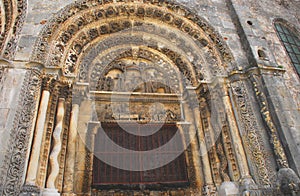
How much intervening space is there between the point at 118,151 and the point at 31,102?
81.5 inches

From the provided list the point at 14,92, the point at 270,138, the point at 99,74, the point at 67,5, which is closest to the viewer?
Answer: the point at 14,92

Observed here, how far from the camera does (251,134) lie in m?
4.46

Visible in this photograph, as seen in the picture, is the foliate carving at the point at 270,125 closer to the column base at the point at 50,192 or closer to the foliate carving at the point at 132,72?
the foliate carving at the point at 132,72

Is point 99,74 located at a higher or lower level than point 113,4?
lower

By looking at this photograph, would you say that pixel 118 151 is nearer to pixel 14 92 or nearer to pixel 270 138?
pixel 14 92

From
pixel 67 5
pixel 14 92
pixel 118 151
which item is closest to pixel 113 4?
pixel 67 5

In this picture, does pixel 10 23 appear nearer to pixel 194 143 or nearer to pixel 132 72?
pixel 132 72

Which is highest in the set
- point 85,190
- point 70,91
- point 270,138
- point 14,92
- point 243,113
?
point 70,91

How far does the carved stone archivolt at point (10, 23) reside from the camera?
4590 millimetres

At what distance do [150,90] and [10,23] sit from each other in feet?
11.9

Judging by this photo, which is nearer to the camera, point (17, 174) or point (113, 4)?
point (17, 174)

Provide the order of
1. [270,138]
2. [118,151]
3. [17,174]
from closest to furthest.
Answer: [17,174]
[270,138]
[118,151]

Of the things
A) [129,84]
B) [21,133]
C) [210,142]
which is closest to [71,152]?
[21,133]

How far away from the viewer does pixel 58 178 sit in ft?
13.5
